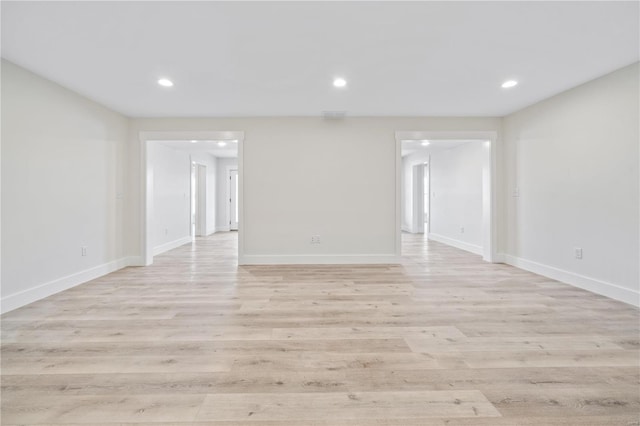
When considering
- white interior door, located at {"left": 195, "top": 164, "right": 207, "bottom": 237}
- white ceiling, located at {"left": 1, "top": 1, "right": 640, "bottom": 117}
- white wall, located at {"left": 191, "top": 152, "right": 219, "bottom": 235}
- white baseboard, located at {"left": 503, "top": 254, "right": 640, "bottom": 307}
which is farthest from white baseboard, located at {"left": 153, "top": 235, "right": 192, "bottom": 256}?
white baseboard, located at {"left": 503, "top": 254, "right": 640, "bottom": 307}

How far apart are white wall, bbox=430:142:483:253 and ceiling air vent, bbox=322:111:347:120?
3114mm

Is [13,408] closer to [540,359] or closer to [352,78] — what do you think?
[540,359]

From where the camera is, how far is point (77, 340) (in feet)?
7.37

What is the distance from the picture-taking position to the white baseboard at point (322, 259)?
4.93 m

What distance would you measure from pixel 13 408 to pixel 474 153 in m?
7.05

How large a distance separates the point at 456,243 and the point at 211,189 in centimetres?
733

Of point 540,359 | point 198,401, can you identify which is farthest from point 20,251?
point 540,359

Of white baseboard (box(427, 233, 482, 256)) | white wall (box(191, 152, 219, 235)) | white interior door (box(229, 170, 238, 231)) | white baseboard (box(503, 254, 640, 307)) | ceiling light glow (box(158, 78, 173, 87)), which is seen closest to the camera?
white baseboard (box(503, 254, 640, 307))

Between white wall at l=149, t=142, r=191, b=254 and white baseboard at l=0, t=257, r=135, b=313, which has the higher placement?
white wall at l=149, t=142, r=191, b=254

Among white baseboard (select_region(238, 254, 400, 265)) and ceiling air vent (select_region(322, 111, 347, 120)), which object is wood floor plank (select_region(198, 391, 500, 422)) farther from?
ceiling air vent (select_region(322, 111, 347, 120))

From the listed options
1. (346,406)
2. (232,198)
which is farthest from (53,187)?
(232,198)

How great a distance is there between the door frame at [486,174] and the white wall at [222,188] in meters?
6.79

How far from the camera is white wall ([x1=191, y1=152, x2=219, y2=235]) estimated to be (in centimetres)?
911

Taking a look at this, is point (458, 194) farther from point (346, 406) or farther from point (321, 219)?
point (346, 406)
